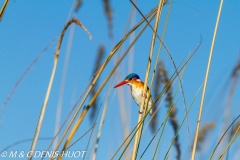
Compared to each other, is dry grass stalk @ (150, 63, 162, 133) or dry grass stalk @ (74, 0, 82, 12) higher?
dry grass stalk @ (74, 0, 82, 12)

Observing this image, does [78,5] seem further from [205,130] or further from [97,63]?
[205,130]

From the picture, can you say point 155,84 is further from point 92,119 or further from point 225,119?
point 225,119

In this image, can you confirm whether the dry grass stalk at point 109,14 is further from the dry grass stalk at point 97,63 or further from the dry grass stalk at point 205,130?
the dry grass stalk at point 205,130

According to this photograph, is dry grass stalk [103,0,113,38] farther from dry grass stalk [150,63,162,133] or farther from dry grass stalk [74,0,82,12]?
dry grass stalk [150,63,162,133]

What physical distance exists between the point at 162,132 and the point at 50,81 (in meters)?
0.34

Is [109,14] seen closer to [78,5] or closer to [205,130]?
[78,5]

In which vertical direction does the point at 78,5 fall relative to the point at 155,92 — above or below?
above

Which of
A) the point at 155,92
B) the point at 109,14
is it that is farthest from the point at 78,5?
the point at 155,92

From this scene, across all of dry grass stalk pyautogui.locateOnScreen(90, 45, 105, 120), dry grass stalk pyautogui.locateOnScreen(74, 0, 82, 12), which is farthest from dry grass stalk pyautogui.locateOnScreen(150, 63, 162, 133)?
dry grass stalk pyautogui.locateOnScreen(74, 0, 82, 12)

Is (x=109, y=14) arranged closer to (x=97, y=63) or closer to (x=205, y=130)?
(x=97, y=63)

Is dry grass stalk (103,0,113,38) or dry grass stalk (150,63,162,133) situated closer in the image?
dry grass stalk (103,0,113,38)

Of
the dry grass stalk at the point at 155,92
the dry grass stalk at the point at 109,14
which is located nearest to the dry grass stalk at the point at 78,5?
the dry grass stalk at the point at 109,14

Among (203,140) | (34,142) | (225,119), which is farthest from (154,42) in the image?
(225,119)

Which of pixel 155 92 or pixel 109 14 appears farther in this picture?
pixel 155 92
